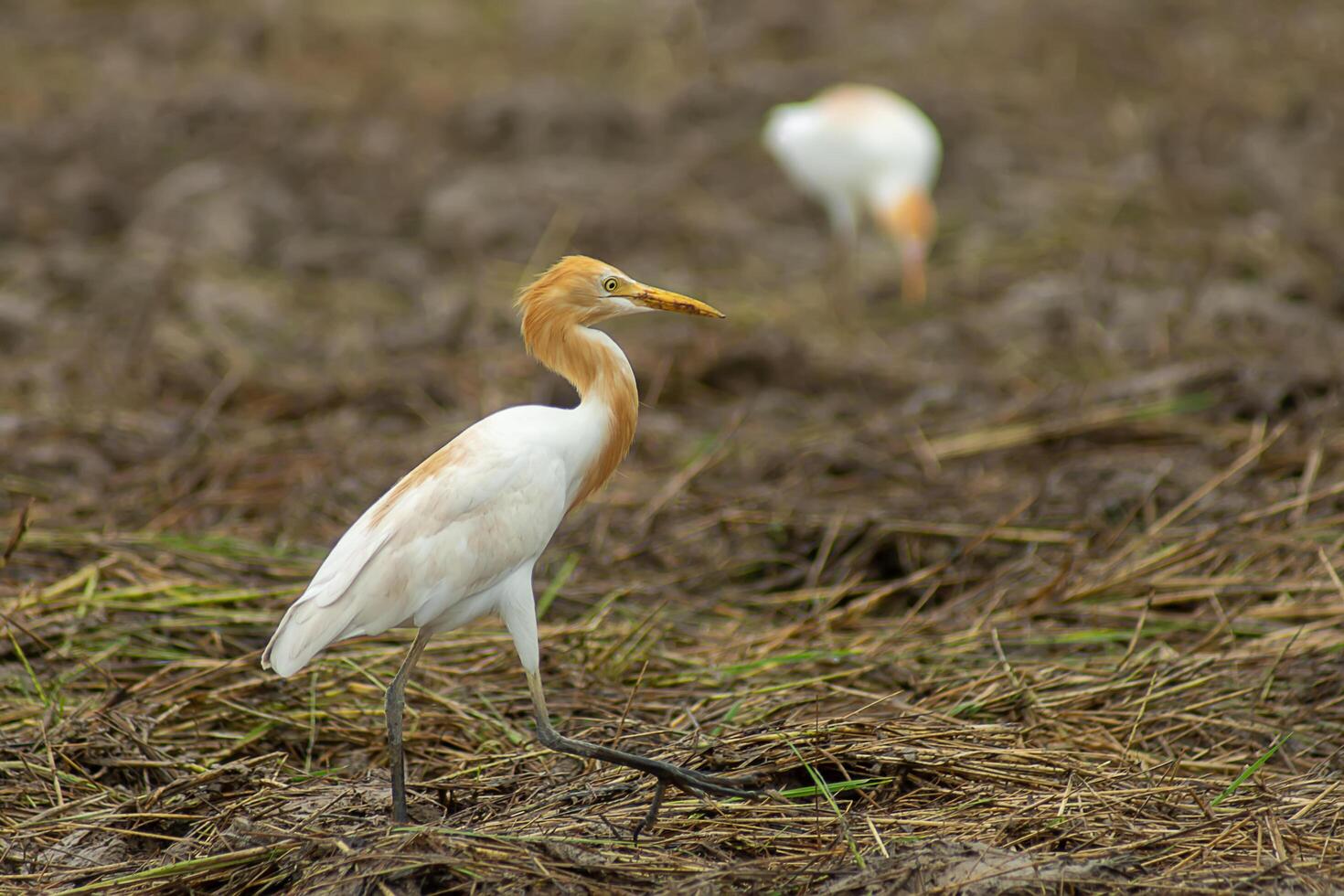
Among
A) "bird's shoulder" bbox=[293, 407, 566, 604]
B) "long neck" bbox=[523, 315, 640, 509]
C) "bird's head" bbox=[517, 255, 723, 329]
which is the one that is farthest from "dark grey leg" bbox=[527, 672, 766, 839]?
"bird's head" bbox=[517, 255, 723, 329]

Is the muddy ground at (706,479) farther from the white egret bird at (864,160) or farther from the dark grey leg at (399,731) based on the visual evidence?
the white egret bird at (864,160)

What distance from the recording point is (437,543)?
10.7 feet

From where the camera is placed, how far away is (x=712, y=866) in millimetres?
2943

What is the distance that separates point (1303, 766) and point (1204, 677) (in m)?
0.38

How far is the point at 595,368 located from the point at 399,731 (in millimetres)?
937

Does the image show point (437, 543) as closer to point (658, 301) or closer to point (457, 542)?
point (457, 542)

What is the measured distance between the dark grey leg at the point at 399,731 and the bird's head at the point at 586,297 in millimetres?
797

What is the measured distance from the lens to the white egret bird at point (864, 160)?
30.4ft

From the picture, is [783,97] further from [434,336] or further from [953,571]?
[953,571]

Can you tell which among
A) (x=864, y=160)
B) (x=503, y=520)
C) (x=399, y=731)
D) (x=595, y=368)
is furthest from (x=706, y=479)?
(x=864, y=160)

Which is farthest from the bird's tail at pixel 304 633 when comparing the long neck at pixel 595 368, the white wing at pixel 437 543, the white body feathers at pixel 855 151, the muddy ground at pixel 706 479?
the white body feathers at pixel 855 151

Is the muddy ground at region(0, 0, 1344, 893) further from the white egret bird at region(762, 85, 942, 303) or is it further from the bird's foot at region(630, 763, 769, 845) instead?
the white egret bird at region(762, 85, 942, 303)

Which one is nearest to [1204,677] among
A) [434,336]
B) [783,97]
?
[434,336]

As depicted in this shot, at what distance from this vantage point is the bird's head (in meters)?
3.44
